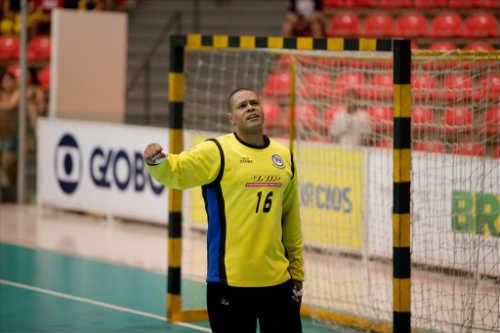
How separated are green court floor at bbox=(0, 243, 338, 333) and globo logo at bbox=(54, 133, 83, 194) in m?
3.04

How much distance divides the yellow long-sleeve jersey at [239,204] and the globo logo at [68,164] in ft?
36.5

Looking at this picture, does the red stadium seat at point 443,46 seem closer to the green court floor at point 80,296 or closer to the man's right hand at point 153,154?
the green court floor at point 80,296

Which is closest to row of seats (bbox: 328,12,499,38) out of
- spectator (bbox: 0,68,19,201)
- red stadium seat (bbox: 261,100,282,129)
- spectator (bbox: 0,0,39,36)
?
red stadium seat (bbox: 261,100,282,129)

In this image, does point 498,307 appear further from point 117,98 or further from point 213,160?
point 117,98

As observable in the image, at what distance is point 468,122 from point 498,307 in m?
1.96

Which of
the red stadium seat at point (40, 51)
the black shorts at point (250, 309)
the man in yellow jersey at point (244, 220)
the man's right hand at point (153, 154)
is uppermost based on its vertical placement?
the red stadium seat at point (40, 51)

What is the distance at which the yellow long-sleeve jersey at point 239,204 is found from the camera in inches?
293

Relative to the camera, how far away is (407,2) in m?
20.8

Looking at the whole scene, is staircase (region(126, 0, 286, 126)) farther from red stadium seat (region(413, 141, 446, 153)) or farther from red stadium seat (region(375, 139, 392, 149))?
red stadium seat (region(413, 141, 446, 153))

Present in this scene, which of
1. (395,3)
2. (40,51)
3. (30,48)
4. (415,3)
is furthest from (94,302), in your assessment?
(30,48)

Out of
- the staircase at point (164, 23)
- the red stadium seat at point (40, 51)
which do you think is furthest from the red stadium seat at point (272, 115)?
the red stadium seat at point (40, 51)

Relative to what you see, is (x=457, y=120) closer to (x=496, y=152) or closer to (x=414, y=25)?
(x=496, y=152)

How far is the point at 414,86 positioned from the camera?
1314 centimetres

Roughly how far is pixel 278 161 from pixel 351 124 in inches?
238
